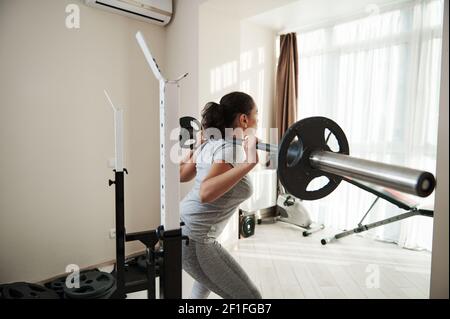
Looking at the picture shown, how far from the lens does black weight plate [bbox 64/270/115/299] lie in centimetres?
206

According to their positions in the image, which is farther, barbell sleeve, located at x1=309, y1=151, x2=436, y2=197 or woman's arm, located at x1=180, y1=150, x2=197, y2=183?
woman's arm, located at x1=180, y1=150, x2=197, y2=183

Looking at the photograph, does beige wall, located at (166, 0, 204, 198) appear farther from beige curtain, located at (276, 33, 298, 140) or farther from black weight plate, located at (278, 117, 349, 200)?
black weight plate, located at (278, 117, 349, 200)

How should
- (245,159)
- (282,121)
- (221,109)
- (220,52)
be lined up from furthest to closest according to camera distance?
(282,121) < (220,52) < (221,109) < (245,159)

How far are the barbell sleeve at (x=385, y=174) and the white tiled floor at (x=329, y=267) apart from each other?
182cm

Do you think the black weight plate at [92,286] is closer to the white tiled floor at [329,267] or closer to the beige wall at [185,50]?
the white tiled floor at [329,267]

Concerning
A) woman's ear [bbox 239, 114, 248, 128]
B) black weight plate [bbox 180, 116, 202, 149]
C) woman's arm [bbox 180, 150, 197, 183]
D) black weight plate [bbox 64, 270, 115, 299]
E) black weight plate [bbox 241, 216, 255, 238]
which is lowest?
black weight plate [bbox 64, 270, 115, 299]

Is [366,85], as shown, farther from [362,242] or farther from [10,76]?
[10,76]

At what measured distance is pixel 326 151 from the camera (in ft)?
2.32

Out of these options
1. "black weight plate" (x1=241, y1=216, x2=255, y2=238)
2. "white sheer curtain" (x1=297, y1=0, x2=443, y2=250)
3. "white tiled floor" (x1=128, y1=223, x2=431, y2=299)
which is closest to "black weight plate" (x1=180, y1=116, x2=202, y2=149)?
"white tiled floor" (x1=128, y1=223, x2=431, y2=299)

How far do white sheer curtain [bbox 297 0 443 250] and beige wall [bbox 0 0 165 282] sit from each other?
2019mm

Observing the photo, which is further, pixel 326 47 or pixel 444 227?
pixel 326 47

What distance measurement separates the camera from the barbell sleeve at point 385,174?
447mm
